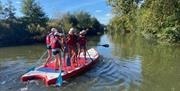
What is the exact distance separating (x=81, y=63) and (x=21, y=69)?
11.1 ft

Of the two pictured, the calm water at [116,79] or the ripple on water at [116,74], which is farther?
the ripple on water at [116,74]

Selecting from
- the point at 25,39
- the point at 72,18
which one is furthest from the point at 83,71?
the point at 72,18

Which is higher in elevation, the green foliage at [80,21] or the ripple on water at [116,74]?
the green foliage at [80,21]

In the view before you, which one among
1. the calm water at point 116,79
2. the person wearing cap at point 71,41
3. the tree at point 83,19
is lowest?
the calm water at point 116,79

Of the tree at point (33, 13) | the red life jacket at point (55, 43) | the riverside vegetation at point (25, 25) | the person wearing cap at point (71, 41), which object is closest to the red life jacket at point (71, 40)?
the person wearing cap at point (71, 41)

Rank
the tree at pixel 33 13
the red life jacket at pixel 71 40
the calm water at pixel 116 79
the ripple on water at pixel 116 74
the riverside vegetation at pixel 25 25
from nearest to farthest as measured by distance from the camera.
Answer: the calm water at pixel 116 79
the ripple on water at pixel 116 74
the red life jacket at pixel 71 40
the riverside vegetation at pixel 25 25
the tree at pixel 33 13

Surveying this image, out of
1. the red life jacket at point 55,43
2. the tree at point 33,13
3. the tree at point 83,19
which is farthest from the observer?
the tree at point 83,19

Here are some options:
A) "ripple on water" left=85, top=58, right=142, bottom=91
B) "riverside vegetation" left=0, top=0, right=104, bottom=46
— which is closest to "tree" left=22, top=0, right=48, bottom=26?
"riverside vegetation" left=0, top=0, right=104, bottom=46

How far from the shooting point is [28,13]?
2232 inches

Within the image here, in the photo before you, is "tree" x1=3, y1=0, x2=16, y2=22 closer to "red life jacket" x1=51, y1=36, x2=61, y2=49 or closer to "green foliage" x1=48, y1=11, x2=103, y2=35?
"green foliage" x1=48, y1=11, x2=103, y2=35

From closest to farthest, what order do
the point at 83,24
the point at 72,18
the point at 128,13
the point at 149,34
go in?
the point at 149,34, the point at 128,13, the point at 72,18, the point at 83,24

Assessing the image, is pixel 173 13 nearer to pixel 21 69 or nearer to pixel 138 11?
pixel 138 11

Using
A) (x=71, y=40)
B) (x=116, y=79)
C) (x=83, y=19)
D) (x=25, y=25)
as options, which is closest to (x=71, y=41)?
(x=71, y=40)

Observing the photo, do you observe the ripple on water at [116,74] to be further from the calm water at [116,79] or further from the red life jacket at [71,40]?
the red life jacket at [71,40]
